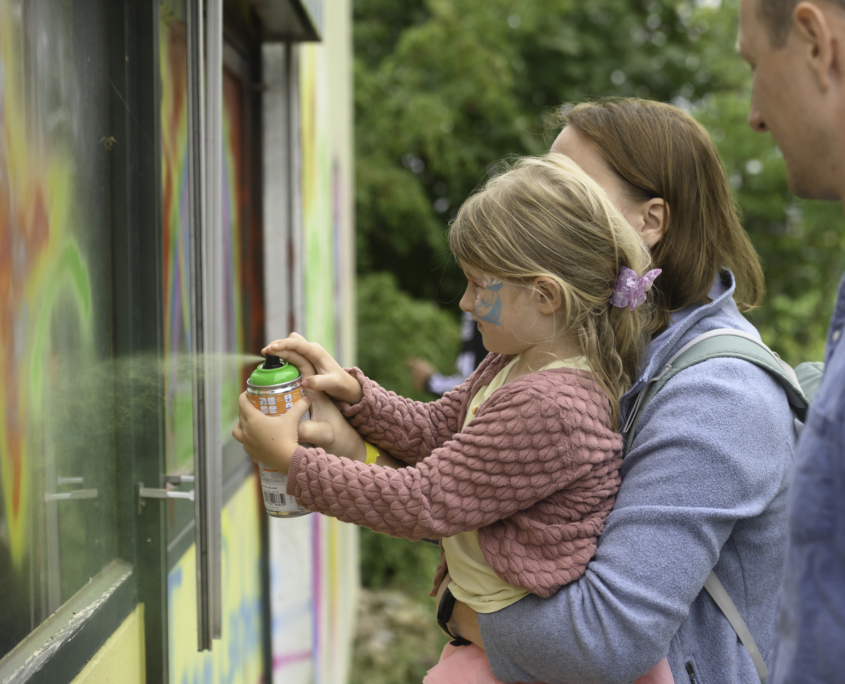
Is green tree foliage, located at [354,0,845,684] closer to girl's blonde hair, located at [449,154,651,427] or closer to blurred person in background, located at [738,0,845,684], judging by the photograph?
girl's blonde hair, located at [449,154,651,427]

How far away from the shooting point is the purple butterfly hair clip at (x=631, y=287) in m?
1.58

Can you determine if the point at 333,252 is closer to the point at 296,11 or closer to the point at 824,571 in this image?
the point at 296,11

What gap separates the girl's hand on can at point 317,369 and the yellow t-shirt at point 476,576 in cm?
33

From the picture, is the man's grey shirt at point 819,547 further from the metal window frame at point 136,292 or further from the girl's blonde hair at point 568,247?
the metal window frame at point 136,292

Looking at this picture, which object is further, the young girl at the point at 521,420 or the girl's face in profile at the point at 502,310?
Answer: the girl's face in profile at the point at 502,310

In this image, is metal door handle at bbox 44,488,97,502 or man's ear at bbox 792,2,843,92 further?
metal door handle at bbox 44,488,97,502

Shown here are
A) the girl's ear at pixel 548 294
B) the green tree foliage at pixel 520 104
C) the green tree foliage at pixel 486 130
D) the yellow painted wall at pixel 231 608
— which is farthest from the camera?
the green tree foliage at pixel 520 104

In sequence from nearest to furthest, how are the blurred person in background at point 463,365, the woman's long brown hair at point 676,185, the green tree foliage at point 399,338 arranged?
the woman's long brown hair at point 676,185, the blurred person in background at point 463,365, the green tree foliage at point 399,338

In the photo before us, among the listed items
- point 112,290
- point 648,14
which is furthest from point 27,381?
point 648,14

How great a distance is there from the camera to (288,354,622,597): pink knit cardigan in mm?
1462

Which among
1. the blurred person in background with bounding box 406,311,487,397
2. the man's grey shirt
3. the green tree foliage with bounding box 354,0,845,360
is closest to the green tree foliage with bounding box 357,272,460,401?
the green tree foliage with bounding box 354,0,845,360

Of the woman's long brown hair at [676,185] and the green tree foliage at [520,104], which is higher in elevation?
the green tree foliage at [520,104]

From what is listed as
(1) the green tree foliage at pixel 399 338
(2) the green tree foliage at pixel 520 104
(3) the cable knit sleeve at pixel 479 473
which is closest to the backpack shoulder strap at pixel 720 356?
(3) the cable knit sleeve at pixel 479 473

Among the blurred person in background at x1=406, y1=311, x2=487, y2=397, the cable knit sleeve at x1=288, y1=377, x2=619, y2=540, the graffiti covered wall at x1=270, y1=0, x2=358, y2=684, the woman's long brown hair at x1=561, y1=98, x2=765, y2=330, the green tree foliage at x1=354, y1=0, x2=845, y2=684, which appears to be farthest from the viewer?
the green tree foliage at x1=354, y1=0, x2=845, y2=684
